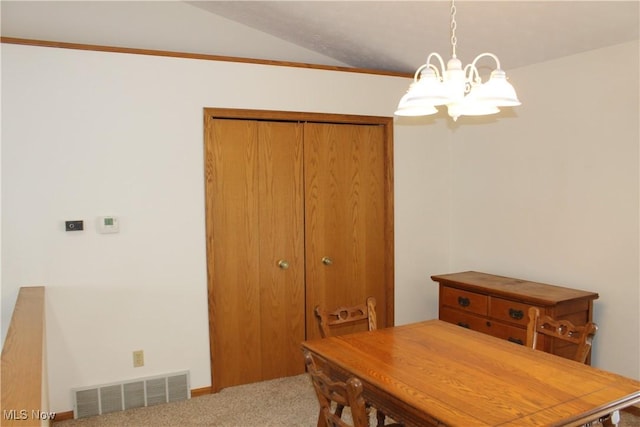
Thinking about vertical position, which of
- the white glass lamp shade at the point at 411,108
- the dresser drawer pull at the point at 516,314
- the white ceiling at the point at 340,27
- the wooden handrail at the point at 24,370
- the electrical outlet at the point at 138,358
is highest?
the white ceiling at the point at 340,27

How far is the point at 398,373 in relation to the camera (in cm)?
196

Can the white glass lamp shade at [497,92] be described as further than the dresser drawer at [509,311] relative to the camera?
No

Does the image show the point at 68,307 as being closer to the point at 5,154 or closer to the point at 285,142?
the point at 5,154

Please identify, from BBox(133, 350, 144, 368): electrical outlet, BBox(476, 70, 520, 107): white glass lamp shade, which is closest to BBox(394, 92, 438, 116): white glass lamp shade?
BBox(476, 70, 520, 107): white glass lamp shade

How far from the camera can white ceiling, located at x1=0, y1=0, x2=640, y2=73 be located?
2953mm

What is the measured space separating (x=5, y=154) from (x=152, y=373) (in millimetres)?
1655

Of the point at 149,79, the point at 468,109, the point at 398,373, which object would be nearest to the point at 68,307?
the point at 149,79

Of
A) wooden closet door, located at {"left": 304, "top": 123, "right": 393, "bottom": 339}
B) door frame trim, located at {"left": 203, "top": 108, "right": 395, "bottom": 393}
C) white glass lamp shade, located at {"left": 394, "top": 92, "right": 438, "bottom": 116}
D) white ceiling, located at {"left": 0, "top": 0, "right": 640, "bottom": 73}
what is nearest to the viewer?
white glass lamp shade, located at {"left": 394, "top": 92, "right": 438, "bottom": 116}

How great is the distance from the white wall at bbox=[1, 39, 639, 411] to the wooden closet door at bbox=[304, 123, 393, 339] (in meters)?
0.31

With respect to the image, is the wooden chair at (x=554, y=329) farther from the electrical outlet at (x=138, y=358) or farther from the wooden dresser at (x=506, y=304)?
the electrical outlet at (x=138, y=358)

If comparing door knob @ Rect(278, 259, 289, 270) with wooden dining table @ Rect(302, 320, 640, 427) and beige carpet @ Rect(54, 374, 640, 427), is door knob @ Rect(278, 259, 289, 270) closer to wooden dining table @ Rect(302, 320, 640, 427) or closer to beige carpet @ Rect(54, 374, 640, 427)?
beige carpet @ Rect(54, 374, 640, 427)

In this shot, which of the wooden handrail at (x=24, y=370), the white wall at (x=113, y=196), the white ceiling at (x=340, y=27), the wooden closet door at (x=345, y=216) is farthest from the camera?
the wooden closet door at (x=345, y=216)

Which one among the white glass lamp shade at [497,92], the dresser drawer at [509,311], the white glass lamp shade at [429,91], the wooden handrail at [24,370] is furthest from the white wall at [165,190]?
the white glass lamp shade at [429,91]

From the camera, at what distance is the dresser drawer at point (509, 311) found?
10.6 ft
